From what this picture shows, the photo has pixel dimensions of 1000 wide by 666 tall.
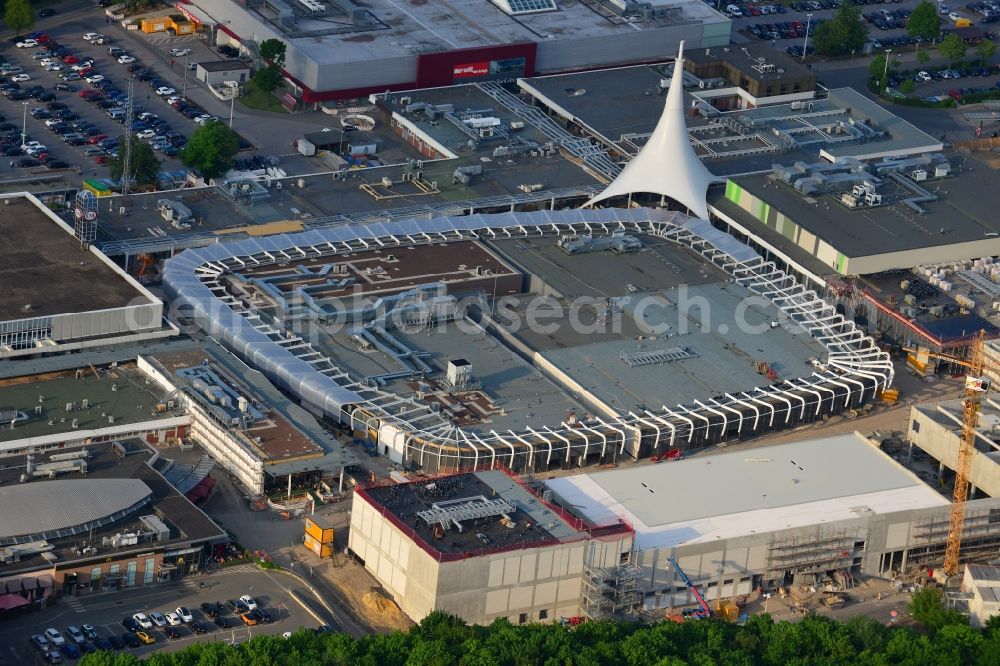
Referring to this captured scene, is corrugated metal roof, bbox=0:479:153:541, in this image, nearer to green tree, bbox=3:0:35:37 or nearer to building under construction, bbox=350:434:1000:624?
building under construction, bbox=350:434:1000:624

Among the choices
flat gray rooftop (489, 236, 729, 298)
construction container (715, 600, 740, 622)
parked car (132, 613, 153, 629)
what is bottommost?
construction container (715, 600, 740, 622)

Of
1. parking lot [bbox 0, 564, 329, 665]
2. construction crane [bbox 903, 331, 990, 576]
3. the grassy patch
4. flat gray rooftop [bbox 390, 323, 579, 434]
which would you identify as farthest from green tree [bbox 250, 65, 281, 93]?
parking lot [bbox 0, 564, 329, 665]

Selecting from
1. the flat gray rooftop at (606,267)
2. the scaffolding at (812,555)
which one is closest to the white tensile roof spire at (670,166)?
the flat gray rooftop at (606,267)

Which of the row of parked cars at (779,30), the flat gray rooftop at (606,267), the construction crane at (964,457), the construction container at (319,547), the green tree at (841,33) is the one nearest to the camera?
the construction container at (319,547)

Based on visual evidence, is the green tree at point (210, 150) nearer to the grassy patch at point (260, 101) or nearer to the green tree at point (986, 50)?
the grassy patch at point (260, 101)

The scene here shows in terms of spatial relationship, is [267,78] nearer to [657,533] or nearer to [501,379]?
[501,379]

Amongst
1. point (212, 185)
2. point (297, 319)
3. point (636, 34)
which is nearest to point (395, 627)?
point (297, 319)

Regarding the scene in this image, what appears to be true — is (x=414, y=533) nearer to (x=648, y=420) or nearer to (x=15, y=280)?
(x=648, y=420)
